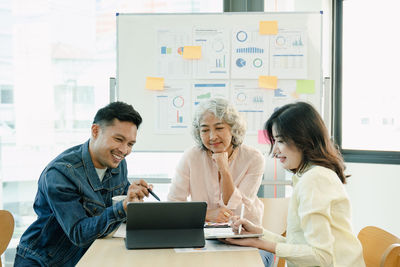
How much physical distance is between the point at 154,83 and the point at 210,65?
38 cm

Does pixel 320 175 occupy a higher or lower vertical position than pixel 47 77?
lower

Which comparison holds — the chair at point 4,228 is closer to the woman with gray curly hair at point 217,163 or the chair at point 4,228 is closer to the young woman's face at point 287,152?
the woman with gray curly hair at point 217,163

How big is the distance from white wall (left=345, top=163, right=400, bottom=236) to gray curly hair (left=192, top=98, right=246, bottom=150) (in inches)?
54.8

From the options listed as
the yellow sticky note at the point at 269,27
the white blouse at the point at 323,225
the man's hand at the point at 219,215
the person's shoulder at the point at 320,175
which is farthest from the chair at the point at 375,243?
the yellow sticky note at the point at 269,27

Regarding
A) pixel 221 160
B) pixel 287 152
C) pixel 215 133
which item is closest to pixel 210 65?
pixel 215 133

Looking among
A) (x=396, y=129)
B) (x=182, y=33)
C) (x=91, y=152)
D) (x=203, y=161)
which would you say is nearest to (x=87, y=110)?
(x=182, y=33)

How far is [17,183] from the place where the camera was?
3307 mm

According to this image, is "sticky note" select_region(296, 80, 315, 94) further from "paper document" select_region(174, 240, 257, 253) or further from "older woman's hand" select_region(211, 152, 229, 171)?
"paper document" select_region(174, 240, 257, 253)

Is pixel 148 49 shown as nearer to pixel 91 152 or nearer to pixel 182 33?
pixel 182 33

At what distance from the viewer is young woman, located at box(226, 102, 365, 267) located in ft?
4.79

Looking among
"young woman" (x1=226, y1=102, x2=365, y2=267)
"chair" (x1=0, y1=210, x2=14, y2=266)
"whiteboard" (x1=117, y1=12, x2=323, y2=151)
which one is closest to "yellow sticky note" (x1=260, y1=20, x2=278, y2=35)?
"whiteboard" (x1=117, y1=12, x2=323, y2=151)

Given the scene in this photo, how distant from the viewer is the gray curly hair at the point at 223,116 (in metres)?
2.39

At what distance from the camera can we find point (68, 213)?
1.68 m

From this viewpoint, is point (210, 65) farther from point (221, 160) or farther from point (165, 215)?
point (165, 215)
